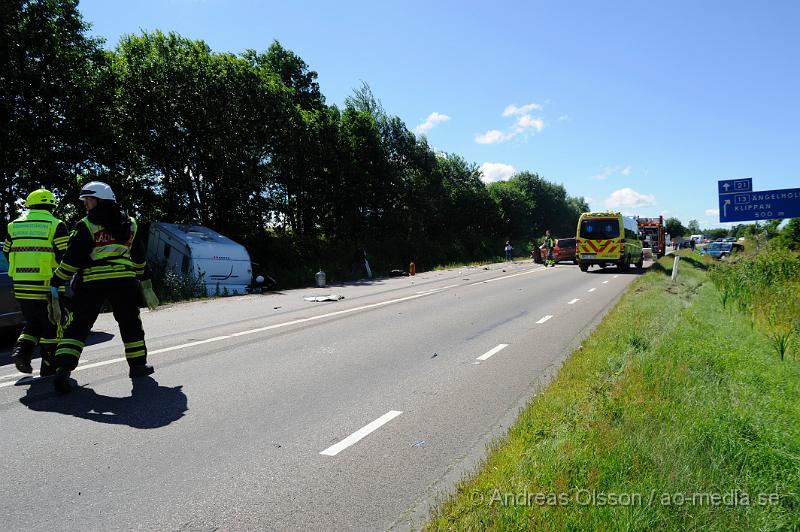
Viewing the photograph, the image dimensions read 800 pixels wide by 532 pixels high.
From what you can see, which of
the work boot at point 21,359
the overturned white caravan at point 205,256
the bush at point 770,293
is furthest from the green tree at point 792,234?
the work boot at point 21,359

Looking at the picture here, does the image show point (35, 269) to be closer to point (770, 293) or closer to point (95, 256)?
point (95, 256)

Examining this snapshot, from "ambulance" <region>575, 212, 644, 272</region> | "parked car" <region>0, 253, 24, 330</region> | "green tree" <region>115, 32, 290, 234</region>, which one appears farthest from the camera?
"ambulance" <region>575, 212, 644, 272</region>

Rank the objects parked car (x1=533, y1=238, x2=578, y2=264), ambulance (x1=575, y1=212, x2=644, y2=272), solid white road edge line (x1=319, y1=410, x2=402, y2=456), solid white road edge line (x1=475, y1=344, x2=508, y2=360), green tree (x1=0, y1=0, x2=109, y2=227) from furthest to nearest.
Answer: parked car (x1=533, y1=238, x2=578, y2=264) < ambulance (x1=575, y1=212, x2=644, y2=272) < green tree (x1=0, y1=0, x2=109, y2=227) < solid white road edge line (x1=475, y1=344, x2=508, y2=360) < solid white road edge line (x1=319, y1=410, x2=402, y2=456)

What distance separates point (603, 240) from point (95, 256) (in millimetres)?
24363

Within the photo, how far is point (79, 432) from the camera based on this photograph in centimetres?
443

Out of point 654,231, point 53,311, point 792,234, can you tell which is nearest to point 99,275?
point 53,311

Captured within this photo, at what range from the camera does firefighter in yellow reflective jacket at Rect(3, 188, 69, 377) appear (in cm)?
619

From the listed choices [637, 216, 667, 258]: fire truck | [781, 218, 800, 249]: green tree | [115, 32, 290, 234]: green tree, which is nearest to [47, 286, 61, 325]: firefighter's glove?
[115, 32, 290, 234]: green tree

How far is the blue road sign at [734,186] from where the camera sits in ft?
68.6

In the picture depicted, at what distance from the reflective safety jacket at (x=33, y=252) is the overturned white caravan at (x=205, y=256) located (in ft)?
37.5

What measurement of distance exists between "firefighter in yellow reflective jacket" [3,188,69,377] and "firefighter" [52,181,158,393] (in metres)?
0.77

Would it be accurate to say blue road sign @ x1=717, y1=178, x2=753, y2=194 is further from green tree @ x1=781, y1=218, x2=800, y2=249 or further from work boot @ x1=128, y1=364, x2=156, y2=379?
work boot @ x1=128, y1=364, x2=156, y2=379

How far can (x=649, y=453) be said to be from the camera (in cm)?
364

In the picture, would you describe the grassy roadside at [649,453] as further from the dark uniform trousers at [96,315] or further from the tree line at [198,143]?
the tree line at [198,143]
